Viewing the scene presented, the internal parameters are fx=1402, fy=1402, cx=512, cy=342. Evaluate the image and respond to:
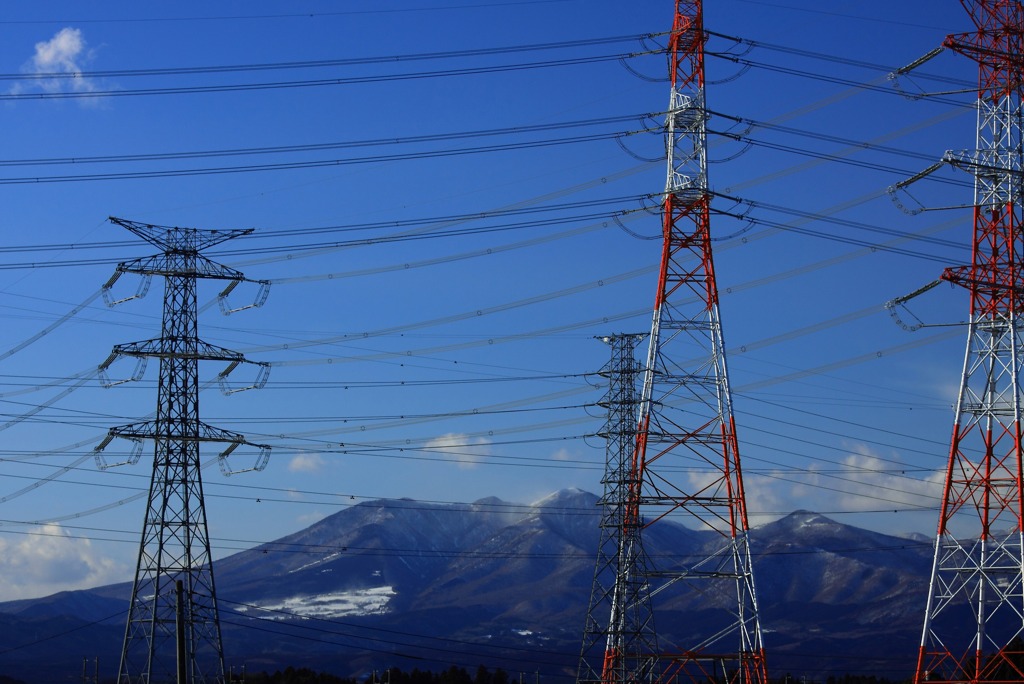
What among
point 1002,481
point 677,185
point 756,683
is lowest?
point 756,683

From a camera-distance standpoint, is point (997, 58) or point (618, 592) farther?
point (618, 592)

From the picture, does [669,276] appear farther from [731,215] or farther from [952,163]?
[952,163]

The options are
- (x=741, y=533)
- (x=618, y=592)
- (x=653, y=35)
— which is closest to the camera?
(x=741, y=533)

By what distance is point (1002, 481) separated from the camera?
51.7m

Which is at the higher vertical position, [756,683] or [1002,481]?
[1002,481]

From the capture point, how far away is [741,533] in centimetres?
5069

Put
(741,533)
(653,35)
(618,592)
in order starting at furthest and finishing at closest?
(618,592) → (653,35) → (741,533)

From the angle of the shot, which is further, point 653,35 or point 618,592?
point 618,592

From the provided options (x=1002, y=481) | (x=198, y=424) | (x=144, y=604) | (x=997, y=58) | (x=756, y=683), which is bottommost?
(x=756, y=683)

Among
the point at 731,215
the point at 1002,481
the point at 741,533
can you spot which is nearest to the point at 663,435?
the point at 741,533

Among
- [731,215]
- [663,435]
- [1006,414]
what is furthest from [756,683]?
[731,215]

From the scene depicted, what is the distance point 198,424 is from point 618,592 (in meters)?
20.4

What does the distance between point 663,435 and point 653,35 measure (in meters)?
15.7

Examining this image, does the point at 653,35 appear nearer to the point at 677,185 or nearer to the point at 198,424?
the point at 677,185
